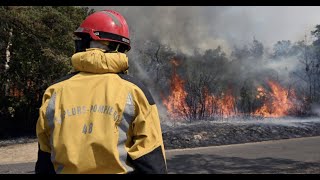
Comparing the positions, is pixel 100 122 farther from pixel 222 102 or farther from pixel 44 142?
pixel 222 102

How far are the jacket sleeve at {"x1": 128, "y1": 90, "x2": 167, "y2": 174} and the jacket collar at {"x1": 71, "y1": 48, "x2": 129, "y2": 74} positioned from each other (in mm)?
173

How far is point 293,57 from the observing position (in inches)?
1017

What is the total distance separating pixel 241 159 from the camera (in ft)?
29.9

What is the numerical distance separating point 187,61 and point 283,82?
6530mm

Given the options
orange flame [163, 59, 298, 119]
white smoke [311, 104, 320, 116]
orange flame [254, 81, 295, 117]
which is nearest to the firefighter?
orange flame [163, 59, 298, 119]

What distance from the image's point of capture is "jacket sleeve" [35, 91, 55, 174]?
5.97 ft

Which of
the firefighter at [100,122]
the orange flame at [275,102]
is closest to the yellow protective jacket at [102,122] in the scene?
the firefighter at [100,122]

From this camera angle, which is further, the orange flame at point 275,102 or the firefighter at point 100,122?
the orange flame at point 275,102

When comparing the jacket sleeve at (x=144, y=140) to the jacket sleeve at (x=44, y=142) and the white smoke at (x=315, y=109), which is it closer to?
the jacket sleeve at (x=44, y=142)

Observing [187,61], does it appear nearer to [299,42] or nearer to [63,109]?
[299,42]

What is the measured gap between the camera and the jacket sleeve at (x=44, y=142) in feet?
5.97

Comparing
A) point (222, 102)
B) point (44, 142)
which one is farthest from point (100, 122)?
point (222, 102)

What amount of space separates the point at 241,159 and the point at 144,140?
7808 mm

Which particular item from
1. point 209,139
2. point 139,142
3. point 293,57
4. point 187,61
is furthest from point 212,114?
point 139,142
